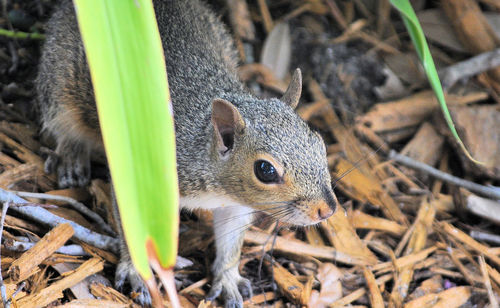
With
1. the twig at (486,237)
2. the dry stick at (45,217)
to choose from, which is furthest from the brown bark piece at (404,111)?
the dry stick at (45,217)

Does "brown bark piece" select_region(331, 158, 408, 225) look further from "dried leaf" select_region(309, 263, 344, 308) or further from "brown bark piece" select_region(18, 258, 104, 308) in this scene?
"brown bark piece" select_region(18, 258, 104, 308)

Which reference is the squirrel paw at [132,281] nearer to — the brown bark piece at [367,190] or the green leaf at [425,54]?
the brown bark piece at [367,190]

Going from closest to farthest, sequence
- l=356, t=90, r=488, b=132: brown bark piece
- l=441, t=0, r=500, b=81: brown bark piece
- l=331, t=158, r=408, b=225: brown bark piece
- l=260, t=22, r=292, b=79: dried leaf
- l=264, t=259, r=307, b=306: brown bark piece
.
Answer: l=264, t=259, r=307, b=306: brown bark piece < l=331, t=158, r=408, b=225: brown bark piece < l=356, t=90, r=488, b=132: brown bark piece < l=441, t=0, r=500, b=81: brown bark piece < l=260, t=22, r=292, b=79: dried leaf

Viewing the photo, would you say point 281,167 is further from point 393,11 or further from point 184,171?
point 393,11

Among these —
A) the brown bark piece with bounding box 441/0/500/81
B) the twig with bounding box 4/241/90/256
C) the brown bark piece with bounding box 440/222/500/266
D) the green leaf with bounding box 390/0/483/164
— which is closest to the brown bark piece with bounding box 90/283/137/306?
the twig with bounding box 4/241/90/256

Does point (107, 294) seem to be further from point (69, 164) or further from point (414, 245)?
point (414, 245)

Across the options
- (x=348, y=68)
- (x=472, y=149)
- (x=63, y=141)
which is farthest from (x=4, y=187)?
(x=472, y=149)
